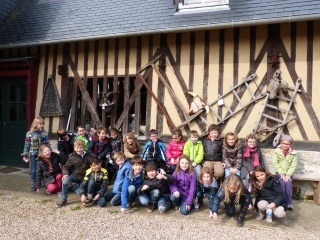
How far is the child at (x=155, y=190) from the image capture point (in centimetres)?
453

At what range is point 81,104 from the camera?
7.12m

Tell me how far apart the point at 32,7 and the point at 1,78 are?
204cm

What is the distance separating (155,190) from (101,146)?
1.80 m

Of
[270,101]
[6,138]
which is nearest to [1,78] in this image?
[6,138]

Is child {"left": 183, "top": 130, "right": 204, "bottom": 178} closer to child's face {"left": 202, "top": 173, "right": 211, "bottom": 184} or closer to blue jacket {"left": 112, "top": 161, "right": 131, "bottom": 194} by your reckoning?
child's face {"left": 202, "top": 173, "right": 211, "bottom": 184}

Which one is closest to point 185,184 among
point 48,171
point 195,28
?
point 48,171

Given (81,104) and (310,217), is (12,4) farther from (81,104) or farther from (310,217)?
(310,217)

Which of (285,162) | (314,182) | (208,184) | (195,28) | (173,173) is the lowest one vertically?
(314,182)

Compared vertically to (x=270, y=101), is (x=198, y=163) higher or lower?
lower

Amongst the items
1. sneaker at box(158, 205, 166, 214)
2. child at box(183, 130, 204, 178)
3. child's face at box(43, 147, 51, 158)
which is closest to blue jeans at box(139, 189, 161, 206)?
sneaker at box(158, 205, 166, 214)

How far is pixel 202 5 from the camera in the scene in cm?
630

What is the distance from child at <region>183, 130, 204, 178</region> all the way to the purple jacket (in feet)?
2.49

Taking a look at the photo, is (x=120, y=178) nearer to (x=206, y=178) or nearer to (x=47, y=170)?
(x=206, y=178)

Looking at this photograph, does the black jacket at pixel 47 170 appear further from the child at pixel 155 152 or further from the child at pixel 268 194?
the child at pixel 268 194
